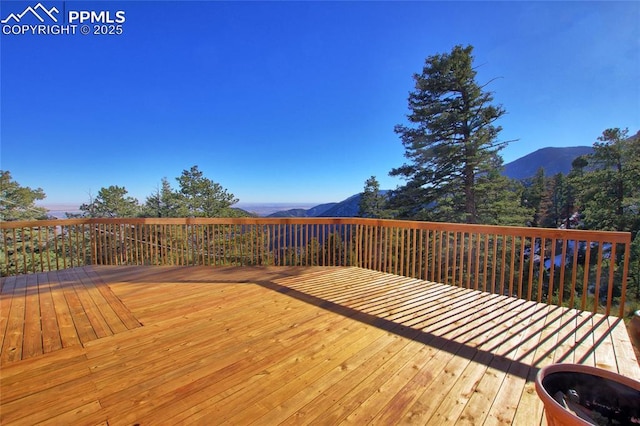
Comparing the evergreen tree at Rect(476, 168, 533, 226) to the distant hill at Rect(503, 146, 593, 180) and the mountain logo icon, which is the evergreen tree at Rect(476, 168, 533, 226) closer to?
the distant hill at Rect(503, 146, 593, 180)

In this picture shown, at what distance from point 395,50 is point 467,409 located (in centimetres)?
790

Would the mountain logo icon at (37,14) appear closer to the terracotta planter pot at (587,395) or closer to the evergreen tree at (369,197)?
the terracotta planter pot at (587,395)

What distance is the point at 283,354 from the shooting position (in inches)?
71.5

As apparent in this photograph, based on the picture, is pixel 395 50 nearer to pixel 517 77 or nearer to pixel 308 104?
pixel 308 104

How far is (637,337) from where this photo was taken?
1.72 metres

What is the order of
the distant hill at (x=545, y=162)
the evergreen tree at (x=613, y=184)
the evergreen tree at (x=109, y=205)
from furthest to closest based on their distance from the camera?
the distant hill at (x=545, y=162) < the evergreen tree at (x=109, y=205) < the evergreen tree at (x=613, y=184)

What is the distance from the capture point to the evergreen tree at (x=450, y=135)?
10.6m

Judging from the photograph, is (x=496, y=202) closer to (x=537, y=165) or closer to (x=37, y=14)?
(x=37, y=14)

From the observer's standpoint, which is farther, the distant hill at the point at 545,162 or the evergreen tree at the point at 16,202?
the distant hill at the point at 545,162

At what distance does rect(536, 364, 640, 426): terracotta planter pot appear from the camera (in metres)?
0.84

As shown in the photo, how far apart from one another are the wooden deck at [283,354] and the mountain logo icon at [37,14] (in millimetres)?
4012

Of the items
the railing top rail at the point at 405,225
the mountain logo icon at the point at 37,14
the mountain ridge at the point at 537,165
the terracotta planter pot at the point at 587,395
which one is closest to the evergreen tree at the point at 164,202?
the mountain ridge at the point at 537,165

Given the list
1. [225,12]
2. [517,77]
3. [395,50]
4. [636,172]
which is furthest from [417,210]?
[225,12]

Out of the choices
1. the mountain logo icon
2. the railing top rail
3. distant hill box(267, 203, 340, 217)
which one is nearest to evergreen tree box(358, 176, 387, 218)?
distant hill box(267, 203, 340, 217)
